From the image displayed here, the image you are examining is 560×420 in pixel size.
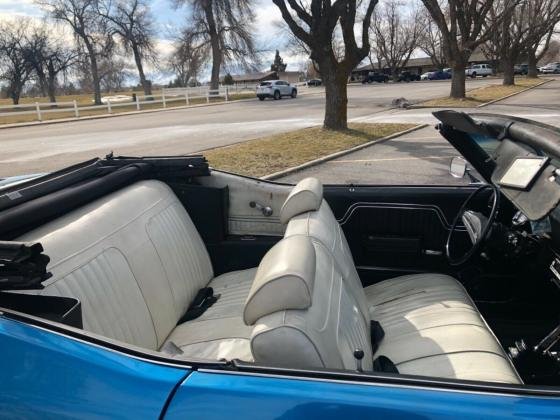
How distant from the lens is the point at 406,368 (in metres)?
2.13

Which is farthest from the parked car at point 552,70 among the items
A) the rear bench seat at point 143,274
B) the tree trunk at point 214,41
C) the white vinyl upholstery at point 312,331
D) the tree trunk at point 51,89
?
the white vinyl upholstery at point 312,331

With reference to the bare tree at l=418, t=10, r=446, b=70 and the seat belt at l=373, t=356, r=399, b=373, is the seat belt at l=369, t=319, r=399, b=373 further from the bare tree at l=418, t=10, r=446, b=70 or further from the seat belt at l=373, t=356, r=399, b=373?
the bare tree at l=418, t=10, r=446, b=70

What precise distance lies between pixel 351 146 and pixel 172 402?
10.6 m

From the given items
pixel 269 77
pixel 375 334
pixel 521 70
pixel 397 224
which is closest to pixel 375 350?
pixel 375 334

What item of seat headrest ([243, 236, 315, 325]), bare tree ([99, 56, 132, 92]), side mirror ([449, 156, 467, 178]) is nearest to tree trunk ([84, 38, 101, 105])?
bare tree ([99, 56, 132, 92])

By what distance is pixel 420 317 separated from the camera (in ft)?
8.68

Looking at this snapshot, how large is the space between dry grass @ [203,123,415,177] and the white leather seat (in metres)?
5.86

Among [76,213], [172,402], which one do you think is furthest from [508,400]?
[76,213]

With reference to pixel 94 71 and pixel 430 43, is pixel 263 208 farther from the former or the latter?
pixel 430 43

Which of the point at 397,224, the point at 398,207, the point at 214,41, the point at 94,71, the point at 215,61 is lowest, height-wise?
the point at 397,224

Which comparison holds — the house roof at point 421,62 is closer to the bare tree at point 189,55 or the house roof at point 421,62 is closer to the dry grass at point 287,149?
the bare tree at point 189,55

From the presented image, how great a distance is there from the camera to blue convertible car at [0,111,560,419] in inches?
51.6

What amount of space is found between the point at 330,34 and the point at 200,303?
432 inches

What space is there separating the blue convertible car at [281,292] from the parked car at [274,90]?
3450cm
